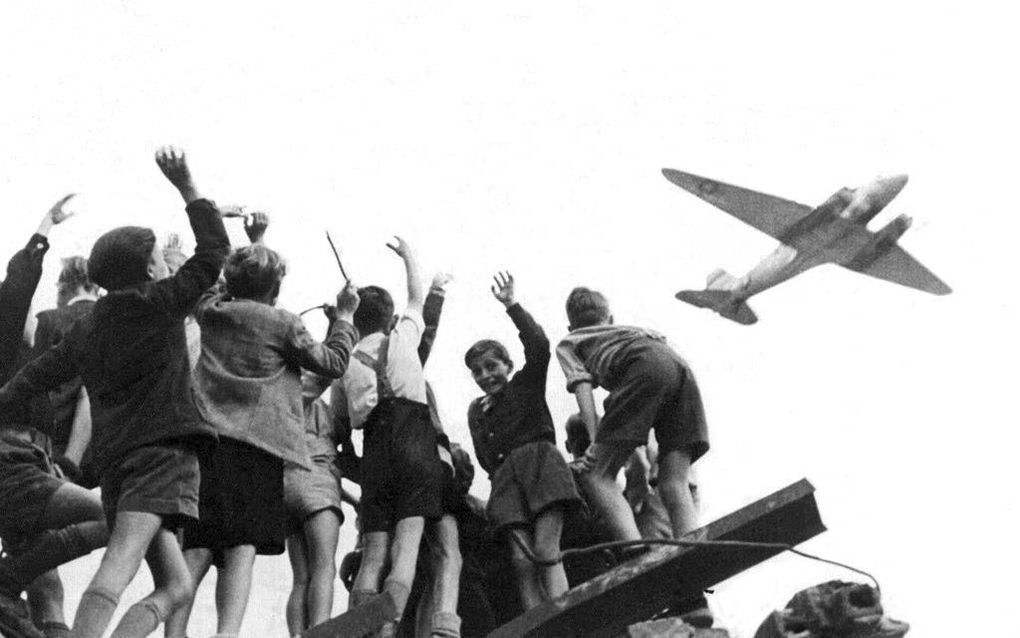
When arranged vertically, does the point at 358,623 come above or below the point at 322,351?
below

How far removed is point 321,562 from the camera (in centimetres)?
1078

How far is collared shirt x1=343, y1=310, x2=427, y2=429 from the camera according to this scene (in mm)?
11180

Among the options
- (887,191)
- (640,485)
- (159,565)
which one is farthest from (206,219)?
(887,191)

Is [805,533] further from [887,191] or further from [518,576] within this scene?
[887,191]

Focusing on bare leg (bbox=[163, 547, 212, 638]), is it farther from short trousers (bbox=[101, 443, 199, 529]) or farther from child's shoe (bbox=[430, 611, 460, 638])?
child's shoe (bbox=[430, 611, 460, 638])

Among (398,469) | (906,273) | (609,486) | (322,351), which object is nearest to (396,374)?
(398,469)

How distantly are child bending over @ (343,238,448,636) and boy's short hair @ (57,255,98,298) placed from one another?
1.81m

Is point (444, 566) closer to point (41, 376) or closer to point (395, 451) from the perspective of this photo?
point (395, 451)

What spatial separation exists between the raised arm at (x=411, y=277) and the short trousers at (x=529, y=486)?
1.09m

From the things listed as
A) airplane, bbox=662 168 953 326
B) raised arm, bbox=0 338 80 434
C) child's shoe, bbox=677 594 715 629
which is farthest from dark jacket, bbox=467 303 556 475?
airplane, bbox=662 168 953 326

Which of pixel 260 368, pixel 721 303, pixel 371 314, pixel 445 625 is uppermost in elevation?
pixel 721 303

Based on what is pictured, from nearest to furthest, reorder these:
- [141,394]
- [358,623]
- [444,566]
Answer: [358,623] → [141,394] → [444,566]

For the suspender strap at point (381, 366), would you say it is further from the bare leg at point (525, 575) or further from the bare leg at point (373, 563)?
the bare leg at point (525, 575)

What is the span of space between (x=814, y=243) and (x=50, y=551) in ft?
94.6
